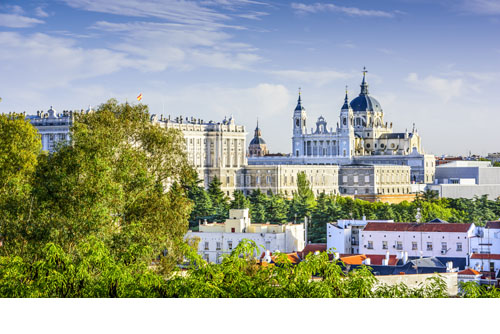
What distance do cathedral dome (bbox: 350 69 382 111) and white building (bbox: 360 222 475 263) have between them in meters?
74.4

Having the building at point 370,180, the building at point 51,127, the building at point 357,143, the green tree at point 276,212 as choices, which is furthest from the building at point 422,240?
the building at point 357,143

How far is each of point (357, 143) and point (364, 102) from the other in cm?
553

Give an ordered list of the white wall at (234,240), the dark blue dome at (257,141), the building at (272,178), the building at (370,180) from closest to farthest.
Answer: the white wall at (234,240)
the building at (272,178)
the building at (370,180)
the dark blue dome at (257,141)

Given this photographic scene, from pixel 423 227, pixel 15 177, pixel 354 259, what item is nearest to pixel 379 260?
pixel 354 259

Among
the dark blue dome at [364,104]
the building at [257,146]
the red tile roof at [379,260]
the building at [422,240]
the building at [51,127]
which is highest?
the dark blue dome at [364,104]

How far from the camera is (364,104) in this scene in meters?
111

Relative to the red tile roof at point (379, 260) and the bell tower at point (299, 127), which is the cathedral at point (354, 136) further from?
the red tile roof at point (379, 260)

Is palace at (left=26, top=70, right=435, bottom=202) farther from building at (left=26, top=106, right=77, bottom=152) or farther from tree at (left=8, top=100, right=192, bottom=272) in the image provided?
tree at (left=8, top=100, right=192, bottom=272)

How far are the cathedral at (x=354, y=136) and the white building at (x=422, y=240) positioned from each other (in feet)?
214

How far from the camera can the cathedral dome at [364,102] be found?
11112 centimetres

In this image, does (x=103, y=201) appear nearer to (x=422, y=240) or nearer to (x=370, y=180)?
(x=422, y=240)

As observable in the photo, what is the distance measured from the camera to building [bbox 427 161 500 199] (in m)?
83.2
